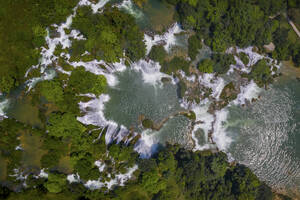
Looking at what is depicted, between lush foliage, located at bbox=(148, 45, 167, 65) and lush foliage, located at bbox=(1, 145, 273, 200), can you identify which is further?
lush foliage, located at bbox=(148, 45, 167, 65)

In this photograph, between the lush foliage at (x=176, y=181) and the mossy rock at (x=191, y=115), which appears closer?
the lush foliage at (x=176, y=181)

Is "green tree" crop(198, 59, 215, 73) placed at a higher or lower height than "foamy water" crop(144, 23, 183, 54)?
lower

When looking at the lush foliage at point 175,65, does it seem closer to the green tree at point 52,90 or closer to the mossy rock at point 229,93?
the mossy rock at point 229,93

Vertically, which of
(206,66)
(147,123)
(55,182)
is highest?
(206,66)

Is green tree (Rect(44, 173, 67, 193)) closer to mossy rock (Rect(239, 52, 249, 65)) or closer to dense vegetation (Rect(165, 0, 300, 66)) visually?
dense vegetation (Rect(165, 0, 300, 66))

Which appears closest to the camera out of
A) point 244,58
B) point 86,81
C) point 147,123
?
point 86,81

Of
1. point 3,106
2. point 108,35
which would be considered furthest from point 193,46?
point 3,106

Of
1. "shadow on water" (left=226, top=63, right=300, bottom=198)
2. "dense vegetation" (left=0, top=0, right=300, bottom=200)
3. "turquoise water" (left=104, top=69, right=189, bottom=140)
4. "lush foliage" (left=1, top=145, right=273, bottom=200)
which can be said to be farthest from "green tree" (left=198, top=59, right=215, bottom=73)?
"lush foliage" (left=1, top=145, right=273, bottom=200)

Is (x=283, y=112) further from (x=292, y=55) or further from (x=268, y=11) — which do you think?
(x=268, y=11)

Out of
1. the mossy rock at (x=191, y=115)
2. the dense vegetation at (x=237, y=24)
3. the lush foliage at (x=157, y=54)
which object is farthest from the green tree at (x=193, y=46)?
the mossy rock at (x=191, y=115)

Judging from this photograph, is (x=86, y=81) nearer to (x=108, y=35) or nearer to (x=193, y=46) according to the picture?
(x=108, y=35)

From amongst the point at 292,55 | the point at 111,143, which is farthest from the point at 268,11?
the point at 111,143
